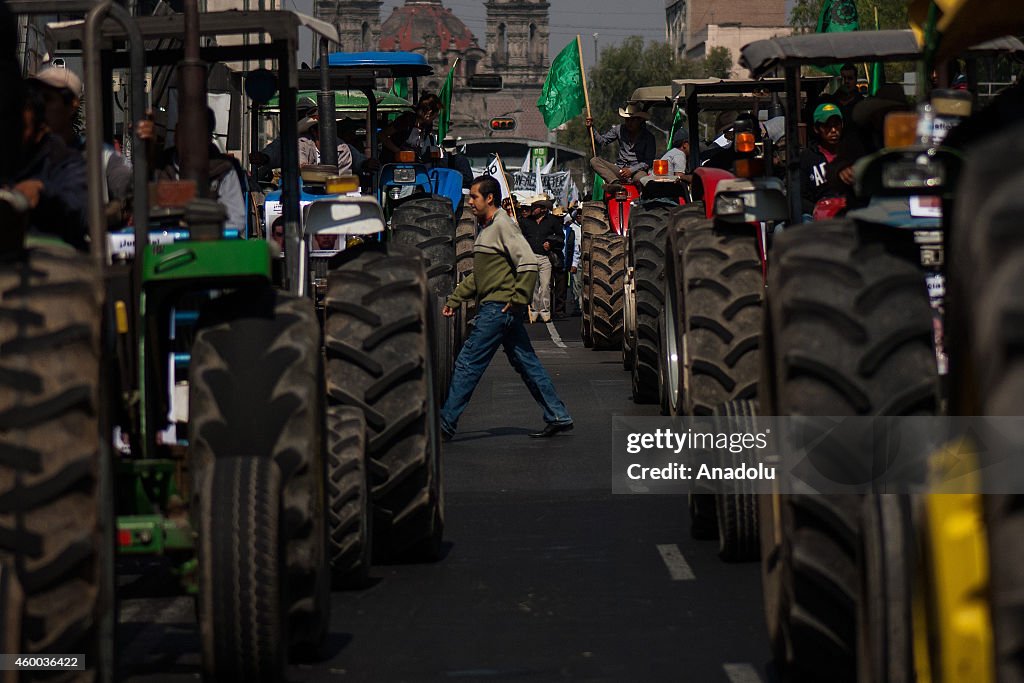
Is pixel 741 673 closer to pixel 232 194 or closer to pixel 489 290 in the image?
pixel 232 194

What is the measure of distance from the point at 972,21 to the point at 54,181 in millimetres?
3228

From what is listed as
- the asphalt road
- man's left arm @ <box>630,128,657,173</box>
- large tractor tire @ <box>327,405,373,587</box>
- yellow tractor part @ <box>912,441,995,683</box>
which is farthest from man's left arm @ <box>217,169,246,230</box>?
man's left arm @ <box>630,128,657,173</box>

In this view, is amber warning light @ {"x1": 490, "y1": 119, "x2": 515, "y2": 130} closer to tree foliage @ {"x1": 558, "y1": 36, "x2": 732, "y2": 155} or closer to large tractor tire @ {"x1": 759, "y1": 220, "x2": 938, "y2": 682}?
large tractor tire @ {"x1": 759, "y1": 220, "x2": 938, "y2": 682}

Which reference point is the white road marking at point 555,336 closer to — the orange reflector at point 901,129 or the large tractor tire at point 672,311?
the large tractor tire at point 672,311

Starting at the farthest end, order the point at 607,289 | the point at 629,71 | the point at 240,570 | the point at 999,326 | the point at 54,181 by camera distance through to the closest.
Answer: the point at 629,71
the point at 607,289
the point at 54,181
the point at 240,570
the point at 999,326

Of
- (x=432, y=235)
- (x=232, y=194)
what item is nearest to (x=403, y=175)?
(x=432, y=235)

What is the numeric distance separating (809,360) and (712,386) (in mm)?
4006

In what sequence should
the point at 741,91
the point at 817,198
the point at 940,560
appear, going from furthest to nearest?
the point at 741,91
the point at 817,198
the point at 940,560

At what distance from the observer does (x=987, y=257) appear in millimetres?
3746

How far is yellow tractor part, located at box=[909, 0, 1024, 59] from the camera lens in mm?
5426

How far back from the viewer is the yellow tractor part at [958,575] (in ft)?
13.9

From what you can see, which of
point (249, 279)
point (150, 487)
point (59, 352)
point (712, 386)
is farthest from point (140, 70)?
point (712, 386)

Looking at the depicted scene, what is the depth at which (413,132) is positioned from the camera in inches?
788

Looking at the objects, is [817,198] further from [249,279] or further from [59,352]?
[59,352]
